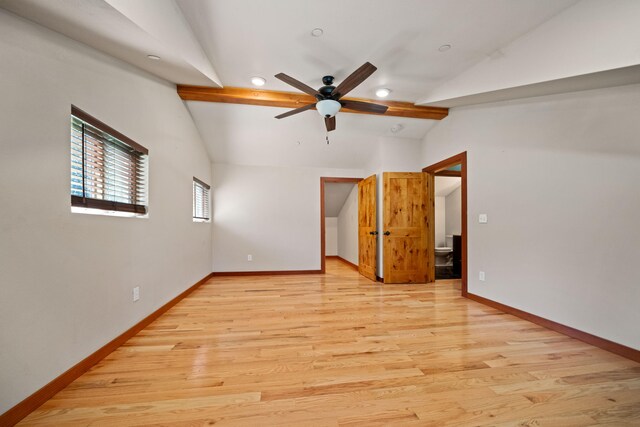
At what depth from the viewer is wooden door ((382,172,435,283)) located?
3996 mm

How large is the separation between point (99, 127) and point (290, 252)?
3.61m

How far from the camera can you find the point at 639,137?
69.1 inches

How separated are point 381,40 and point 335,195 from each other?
411 cm

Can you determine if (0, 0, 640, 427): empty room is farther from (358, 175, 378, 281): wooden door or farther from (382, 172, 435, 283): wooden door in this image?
(358, 175, 378, 281): wooden door

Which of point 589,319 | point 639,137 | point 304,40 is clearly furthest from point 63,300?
point 639,137

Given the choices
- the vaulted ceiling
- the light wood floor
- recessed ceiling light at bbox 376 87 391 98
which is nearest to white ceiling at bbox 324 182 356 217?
recessed ceiling light at bbox 376 87 391 98

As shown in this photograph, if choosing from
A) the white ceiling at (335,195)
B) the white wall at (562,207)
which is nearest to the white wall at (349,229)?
the white ceiling at (335,195)

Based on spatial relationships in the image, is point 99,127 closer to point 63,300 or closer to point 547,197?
point 63,300

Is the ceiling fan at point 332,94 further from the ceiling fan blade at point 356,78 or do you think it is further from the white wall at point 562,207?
the white wall at point 562,207

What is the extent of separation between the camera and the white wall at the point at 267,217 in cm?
465

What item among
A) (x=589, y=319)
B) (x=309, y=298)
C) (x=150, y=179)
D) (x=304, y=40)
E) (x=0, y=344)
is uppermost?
(x=304, y=40)

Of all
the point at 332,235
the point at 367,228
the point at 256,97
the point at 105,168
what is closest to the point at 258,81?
the point at 256,97

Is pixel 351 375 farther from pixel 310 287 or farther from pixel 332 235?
pixel 332 235

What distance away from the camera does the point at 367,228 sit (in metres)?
4.54
